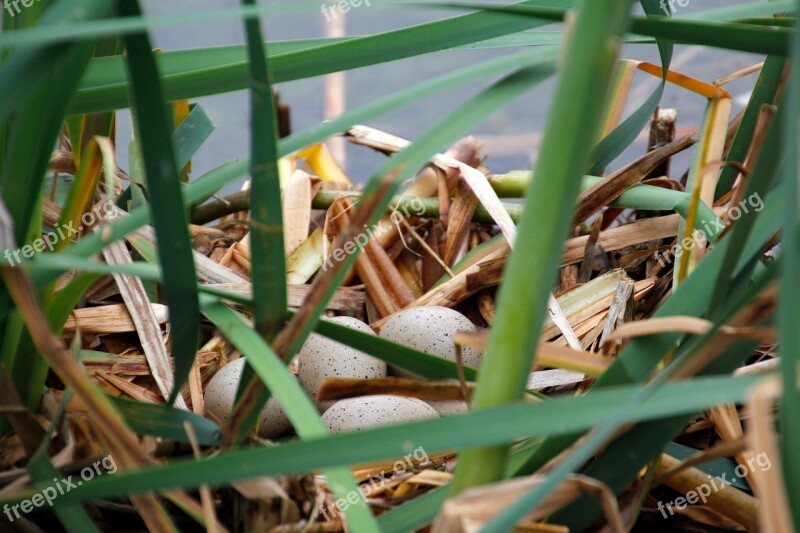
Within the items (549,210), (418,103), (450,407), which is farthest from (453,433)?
(418,103)

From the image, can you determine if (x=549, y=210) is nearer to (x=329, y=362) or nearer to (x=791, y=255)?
(x=791, y=255)

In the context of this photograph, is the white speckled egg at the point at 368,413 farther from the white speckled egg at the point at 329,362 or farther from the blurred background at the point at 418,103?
the blurred background at the point at 418,103

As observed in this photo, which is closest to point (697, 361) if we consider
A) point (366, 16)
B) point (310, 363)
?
point (310, 363)

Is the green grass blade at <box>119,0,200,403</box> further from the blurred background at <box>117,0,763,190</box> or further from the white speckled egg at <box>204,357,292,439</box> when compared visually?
the blurred background at <box>117,0,763,190</box>

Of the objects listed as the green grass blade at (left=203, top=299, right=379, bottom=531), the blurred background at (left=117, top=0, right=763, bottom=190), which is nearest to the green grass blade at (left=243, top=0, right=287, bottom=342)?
the green grass blade at (left=203, top=299, right=379, bottom=531)

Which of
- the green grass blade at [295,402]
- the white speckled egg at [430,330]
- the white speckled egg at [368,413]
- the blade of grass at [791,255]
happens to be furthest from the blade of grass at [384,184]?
the white speckled egg at [430,330]

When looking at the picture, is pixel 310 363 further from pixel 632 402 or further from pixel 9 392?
pixel 632 402
